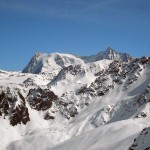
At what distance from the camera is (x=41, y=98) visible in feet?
578

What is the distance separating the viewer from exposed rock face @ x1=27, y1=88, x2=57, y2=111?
173625 millimetres

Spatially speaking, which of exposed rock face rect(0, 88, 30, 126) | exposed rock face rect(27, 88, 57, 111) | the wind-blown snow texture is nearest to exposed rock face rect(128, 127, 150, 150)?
the wind-blown snow texture

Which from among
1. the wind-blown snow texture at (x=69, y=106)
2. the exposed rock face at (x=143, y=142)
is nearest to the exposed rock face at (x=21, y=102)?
the wind-blown snow texture at (x=69, y=106)

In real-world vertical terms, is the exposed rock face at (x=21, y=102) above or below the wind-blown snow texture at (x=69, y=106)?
above

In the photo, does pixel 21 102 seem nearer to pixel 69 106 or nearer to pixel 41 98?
pixel 41 98

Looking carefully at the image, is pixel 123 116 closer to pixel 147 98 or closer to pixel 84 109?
pixel 147 98

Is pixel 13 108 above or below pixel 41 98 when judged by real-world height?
above

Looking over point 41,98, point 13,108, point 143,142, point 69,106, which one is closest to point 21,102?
point 13,108

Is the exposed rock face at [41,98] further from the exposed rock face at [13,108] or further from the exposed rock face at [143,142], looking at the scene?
the exposed rock face at [143,142]

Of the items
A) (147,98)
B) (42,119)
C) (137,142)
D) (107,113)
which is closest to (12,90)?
(42,119)

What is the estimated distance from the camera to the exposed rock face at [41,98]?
17362cm

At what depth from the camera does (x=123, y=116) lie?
15075 cm

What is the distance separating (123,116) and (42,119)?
42.0m

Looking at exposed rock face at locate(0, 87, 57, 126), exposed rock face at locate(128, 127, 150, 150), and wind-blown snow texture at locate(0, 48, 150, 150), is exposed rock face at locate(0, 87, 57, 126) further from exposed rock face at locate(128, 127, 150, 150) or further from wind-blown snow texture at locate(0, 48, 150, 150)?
exposed rock face at locate(128, 127, 150, 150)
